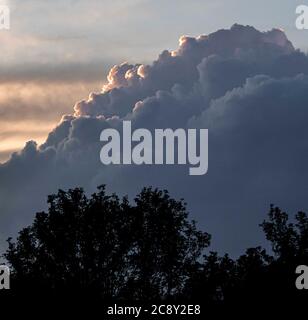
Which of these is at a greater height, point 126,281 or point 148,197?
point 148,197

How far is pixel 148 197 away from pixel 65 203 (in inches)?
276

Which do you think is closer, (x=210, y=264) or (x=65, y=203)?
(x=210, y=264)

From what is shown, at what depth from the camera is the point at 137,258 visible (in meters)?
98.4

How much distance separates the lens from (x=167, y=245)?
329ft

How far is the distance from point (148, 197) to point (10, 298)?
76.7 feet

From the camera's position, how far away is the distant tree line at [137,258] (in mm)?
86812

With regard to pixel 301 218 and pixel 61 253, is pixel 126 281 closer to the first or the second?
pixel 61 253

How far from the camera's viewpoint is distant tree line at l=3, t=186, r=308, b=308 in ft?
285

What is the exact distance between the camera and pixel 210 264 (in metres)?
93.2
